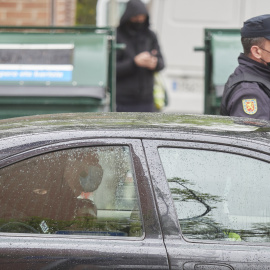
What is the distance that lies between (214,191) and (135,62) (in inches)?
146

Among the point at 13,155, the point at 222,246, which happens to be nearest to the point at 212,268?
the point at 222,246

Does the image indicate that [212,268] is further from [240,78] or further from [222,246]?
[240,78]

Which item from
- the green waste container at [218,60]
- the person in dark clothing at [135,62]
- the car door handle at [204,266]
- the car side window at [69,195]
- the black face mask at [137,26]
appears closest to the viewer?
the car door handle at [204,266]

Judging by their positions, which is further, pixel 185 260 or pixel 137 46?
pixel 137 46

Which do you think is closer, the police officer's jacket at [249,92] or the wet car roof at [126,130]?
the wet car roof at [126,130]

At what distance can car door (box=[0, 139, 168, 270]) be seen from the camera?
9.00ft

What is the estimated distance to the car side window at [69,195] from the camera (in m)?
2.80

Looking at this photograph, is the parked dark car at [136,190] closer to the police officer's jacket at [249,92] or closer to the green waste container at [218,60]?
the police officer's jacket at [249,92]

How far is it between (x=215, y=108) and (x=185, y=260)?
3435mm

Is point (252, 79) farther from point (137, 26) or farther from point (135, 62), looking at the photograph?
point (137, 26)

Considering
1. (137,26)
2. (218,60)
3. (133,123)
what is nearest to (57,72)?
(137,26)

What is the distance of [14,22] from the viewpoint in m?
7.71

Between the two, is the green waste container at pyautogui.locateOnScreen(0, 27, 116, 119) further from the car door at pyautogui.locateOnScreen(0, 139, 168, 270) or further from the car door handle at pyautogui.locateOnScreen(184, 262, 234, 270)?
the car door handle at pyautogui.locateOnScreen(184, 262, 234, 270)

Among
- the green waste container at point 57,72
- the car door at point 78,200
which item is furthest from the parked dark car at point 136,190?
the green waste container at point 57,72
